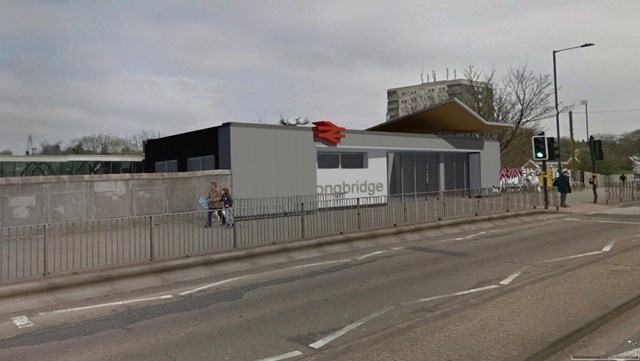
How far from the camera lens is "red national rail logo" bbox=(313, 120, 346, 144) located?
20.1 m

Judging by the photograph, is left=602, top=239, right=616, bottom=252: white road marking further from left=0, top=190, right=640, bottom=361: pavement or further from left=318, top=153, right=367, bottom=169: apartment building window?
left=318, top=153, right=367, bottom=169: apartment building window

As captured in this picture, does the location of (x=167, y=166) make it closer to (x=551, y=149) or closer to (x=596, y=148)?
(x=551, y=149)

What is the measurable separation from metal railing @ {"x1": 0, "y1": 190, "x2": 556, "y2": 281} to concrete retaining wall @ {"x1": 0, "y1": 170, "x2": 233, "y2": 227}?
2.12m

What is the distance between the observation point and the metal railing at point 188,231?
9156 millimetres

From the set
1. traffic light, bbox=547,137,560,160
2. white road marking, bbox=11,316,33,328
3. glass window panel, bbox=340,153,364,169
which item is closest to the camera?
white road marking, bbox=11,316,33,328

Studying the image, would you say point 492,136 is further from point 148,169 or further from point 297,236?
point 297,236

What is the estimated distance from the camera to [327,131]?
20344 mm

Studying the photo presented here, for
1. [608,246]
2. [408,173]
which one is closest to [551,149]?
[408,173]

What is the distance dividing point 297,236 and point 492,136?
3441 cm

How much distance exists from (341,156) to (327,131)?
2.18m

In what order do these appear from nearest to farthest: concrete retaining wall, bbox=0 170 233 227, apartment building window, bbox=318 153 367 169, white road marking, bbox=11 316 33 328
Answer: white road marking, bbox=11 316 33 328
concrete retaining wall, bbox=0 170 233 227
apartment building window, bbox=318 153 367 169

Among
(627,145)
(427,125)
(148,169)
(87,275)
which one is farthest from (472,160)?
(627,145)

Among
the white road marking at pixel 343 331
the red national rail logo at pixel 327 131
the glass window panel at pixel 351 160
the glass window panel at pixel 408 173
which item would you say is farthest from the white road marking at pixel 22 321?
the glass window panel at pixel 408 173

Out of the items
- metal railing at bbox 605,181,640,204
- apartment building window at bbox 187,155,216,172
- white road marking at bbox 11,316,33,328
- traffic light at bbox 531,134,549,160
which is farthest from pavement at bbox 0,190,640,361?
metal railing at bbox 605,181,640,204
